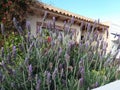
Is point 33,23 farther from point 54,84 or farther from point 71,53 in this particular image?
point 54,84

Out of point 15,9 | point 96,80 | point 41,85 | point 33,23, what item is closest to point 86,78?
point 96,80

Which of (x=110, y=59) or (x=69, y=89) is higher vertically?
(x=110, y=59)

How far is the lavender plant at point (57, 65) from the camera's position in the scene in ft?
12.6

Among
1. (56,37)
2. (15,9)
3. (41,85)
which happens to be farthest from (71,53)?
(15,9)

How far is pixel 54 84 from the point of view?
12.5 feet

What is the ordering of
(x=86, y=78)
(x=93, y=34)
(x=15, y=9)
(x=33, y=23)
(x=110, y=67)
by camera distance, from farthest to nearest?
(x=33, y=23) < (x=15, y=9) < (x=93, y=34) < (x=110, y=67) < (x=86, y=78)

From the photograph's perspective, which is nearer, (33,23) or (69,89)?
(69,89)

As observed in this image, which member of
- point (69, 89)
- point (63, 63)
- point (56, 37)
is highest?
point (56, 37)

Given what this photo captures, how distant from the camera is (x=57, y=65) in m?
3.97

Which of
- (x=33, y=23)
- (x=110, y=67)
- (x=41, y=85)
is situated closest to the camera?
(x=41, y=85)

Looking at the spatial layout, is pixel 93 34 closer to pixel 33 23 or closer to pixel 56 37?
pixel 56 37

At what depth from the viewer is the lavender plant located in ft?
12.6

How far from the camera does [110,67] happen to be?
4.38 m

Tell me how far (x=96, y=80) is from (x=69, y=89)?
1.44 feet
